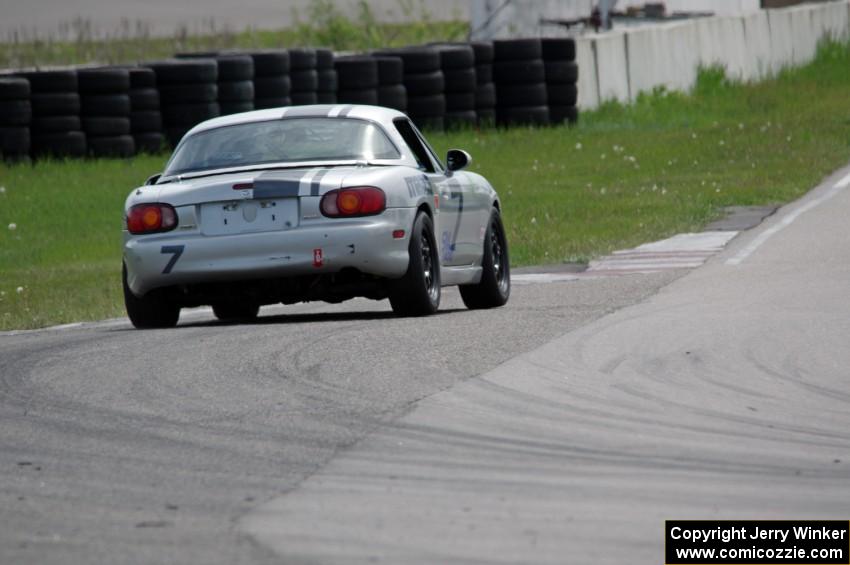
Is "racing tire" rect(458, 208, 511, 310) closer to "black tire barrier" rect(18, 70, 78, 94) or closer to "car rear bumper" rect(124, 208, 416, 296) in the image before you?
"car rear bumper" rect(124, 208, 416, 296)

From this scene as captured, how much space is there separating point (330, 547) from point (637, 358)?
4044 millimetres

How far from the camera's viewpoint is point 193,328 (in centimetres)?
1109

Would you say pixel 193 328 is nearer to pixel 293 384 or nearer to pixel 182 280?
pixel 182 280

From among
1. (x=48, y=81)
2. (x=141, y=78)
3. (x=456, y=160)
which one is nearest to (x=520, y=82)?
(x=141, y=78)

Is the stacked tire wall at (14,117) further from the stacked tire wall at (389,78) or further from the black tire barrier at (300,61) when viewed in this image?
the stacked tire wall at (389,78)

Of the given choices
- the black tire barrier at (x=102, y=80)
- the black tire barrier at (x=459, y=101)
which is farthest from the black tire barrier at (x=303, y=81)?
the black tire barrier at (x=102, y=80)

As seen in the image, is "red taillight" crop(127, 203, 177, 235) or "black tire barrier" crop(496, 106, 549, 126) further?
"black tire barrier" crop(496, 106, 549, 126)

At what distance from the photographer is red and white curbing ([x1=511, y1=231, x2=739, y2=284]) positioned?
50.1 ft

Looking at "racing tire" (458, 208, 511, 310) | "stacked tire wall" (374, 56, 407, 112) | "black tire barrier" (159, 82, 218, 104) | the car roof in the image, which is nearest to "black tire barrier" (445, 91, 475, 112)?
"stacked tire wall" (374, 56, 407, 112)

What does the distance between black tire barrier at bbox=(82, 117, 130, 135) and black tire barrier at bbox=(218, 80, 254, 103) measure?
4.76 ft

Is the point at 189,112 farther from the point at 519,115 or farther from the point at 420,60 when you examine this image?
the point at 519,115

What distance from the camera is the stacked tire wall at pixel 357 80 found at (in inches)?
1077

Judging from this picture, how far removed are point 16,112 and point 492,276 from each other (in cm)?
1259

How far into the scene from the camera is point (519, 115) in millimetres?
29797
